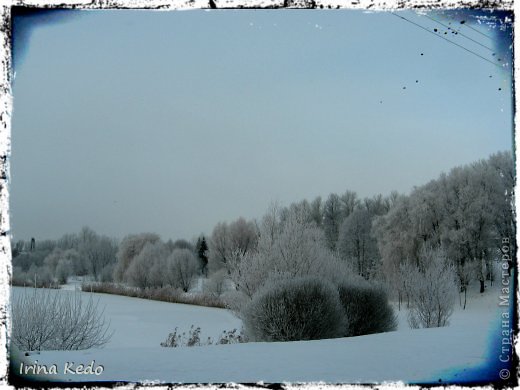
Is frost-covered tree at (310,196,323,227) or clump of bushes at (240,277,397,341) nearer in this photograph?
clump of bushes at (240,277,397,341)

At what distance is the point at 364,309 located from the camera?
17.1 metres

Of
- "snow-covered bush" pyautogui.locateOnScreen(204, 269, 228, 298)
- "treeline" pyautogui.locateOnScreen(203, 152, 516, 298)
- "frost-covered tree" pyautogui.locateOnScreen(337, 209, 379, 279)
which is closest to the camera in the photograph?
"treeline" pyautogui.locateOnScreen(203, 152, 516, 298)

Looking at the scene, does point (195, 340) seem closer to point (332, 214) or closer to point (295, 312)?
point (295, 312)

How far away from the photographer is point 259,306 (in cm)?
1434

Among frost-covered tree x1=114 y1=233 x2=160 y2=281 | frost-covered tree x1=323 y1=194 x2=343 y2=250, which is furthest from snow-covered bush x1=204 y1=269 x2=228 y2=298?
frost-covered tree x1=323 y1=194 x2=343 y2=250

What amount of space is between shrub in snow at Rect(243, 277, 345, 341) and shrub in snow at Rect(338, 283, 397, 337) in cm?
228

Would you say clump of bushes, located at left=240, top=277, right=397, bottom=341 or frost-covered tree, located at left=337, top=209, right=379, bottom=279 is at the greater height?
frost-covered tree, located at left=337, top=209, right=379, bottom=279

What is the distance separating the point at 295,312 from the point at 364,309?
13.7ft

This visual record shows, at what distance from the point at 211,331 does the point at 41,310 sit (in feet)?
43.6

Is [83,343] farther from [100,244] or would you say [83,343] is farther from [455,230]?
[100,244]

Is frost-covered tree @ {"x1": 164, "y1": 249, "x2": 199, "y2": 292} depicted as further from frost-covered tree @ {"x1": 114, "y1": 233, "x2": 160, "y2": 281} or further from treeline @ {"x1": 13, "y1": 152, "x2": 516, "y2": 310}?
frost-covered tree @ {"x1": 114, "y1": 233, "x2": 160, "y2": 281}

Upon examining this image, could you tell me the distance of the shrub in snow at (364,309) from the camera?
16.9 meters

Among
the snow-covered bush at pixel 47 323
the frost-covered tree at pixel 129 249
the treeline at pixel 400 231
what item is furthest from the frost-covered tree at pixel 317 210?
the snow-covered bush at pixel 47 323

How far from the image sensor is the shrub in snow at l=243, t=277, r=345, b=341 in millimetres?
13820
